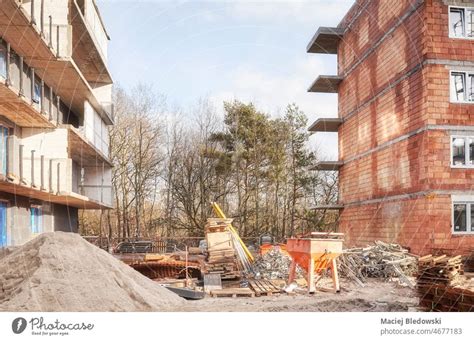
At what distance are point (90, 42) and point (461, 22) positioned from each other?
3985 mm

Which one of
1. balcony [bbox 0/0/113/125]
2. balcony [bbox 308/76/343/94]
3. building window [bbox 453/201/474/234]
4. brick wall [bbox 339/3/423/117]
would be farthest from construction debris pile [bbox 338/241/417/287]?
balcony [bbox 0/0/113/125]

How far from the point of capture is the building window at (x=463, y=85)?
466cm

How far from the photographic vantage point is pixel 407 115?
5633mm

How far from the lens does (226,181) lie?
12.8ft

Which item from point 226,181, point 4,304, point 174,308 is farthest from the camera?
point 174,308

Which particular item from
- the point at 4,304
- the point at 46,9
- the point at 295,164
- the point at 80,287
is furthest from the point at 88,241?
the point at 46,9

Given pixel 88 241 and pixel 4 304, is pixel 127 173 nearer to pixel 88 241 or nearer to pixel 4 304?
pixel 88 241

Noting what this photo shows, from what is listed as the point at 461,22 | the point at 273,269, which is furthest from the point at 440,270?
the point at 273,269

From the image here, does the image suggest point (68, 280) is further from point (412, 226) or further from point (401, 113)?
point (412, 226)

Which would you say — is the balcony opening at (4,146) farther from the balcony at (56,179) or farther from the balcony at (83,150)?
the balcony at (83,150)

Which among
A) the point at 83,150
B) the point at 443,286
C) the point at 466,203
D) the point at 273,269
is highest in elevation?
the point at 83,150

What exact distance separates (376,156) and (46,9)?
395 cm

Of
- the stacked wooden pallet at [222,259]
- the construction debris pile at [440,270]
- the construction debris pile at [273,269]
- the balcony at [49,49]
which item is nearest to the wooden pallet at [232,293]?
the stacked wooden pallet at [222,259]

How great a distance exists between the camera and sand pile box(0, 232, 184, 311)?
11.9ft
